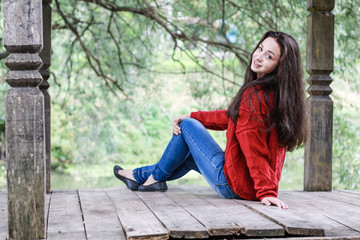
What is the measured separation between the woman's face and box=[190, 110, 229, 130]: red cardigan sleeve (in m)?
0.36

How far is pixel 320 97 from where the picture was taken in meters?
3.10

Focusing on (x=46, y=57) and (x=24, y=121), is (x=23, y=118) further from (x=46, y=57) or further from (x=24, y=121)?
(x=46, y=57)

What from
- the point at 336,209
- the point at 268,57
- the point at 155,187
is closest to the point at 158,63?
the point at 155,187

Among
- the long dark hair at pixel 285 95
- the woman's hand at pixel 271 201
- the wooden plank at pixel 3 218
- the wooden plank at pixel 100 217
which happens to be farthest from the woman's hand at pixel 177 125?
the wooden plank at pixel 3 218

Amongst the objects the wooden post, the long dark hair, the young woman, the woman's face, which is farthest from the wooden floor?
the woman's face

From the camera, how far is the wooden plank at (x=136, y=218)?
1.80 metres

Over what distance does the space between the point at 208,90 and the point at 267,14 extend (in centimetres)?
101

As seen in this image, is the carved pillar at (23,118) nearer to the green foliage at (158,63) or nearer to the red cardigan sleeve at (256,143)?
the red cardigan sleeve at (256,143)

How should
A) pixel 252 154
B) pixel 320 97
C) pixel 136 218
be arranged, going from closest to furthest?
pixel 136 218 < pixel 252 154 < pixel 320 97

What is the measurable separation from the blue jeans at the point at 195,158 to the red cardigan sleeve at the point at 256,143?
21cm

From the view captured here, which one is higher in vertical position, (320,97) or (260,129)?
(320,97)

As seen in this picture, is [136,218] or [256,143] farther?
[256,143]

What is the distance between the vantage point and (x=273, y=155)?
2.45 meters

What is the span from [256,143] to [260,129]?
67 mm
